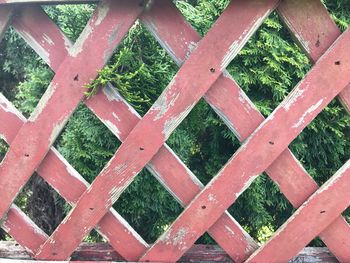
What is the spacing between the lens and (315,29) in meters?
1.48

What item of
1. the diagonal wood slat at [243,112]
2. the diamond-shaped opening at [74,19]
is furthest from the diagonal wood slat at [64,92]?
the diamond-shaped opening at [74,19]

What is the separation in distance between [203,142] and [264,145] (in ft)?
1.94

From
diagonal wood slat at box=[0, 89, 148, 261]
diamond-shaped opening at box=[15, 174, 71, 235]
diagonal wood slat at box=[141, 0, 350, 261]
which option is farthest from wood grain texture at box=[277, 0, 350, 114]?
diamond-shaped opening at box=[15, 174, 71, 235]

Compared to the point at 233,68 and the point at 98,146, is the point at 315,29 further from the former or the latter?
the point at 98,146

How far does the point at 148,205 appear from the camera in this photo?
207 cm

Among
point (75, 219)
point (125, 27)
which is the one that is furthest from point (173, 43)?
point (75, 219)

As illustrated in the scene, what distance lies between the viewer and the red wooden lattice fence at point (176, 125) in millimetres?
1487

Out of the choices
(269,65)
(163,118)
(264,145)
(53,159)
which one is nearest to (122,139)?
(163,118)

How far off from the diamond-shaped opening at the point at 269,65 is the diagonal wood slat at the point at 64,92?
0.67 metres

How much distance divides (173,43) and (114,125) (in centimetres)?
38

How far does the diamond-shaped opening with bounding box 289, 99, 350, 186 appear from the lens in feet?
6.56

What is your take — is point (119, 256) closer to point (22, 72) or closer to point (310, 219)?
point (310, 219)

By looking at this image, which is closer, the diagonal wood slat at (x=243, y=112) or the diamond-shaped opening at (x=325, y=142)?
the diagonal wood slat at (x=243, y=112)

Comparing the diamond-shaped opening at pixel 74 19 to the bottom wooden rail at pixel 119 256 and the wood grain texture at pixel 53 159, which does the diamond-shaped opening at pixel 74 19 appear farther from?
the bottom wooden rail at pixel 119 256
